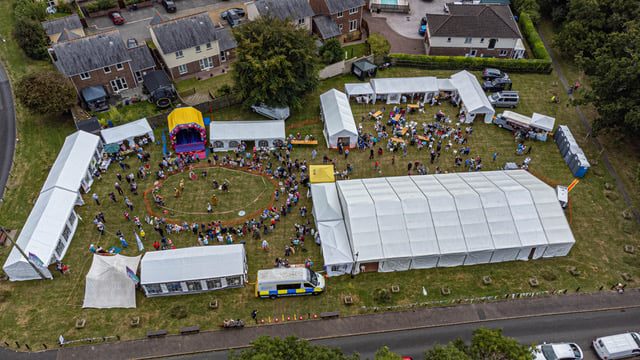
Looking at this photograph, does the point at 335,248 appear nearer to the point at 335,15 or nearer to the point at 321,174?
the point at 321,174

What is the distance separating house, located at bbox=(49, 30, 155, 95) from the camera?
156 ft

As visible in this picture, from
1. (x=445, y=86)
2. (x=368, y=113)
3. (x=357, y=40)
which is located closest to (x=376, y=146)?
(x=368, y=113)

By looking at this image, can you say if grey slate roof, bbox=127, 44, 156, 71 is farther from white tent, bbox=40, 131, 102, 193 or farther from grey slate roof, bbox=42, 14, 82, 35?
white tent, bbox=40, 131, 102, 193

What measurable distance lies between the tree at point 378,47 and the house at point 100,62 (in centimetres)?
2723

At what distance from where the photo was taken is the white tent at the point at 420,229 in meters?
34.0

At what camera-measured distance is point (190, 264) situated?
3250 cm

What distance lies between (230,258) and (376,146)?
20021 mm

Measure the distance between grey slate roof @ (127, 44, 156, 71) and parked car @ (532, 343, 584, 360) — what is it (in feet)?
158

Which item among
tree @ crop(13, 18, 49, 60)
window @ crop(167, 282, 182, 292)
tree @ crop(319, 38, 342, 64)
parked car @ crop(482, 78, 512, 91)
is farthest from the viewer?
tree @ crop(13, 18, 49, 60)

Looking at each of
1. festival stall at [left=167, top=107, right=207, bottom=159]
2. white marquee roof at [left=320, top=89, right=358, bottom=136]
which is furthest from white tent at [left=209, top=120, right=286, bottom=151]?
white marquee roof at [left=320, top=89, right=358, bottom=136]

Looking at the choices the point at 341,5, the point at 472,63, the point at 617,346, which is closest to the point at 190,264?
the point at 617,346

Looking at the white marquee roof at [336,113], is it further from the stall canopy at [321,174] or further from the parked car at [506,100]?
the parked car at [506,100]

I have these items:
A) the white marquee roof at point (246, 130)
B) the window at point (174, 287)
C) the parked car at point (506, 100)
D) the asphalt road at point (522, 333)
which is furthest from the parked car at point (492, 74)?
the window at point (174, 287)

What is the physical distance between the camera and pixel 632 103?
4031cm
